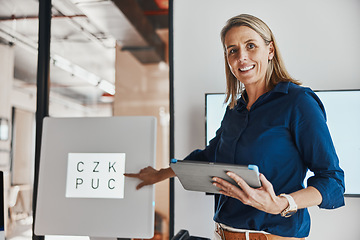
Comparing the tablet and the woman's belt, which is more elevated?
the tablet

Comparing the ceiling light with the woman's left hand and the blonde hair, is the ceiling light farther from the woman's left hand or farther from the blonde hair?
the woman's left hand

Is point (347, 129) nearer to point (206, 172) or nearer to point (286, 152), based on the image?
point (286, 152)

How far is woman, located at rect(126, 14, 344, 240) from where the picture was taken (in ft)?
3.47

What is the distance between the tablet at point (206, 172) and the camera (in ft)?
3.30

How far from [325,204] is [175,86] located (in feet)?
5.47

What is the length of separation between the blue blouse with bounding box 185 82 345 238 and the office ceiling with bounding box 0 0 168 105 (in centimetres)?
165

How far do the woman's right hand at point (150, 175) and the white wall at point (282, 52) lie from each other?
828 millimetres

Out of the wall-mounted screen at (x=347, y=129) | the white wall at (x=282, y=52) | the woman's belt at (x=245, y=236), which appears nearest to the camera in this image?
the woman's belt at (x=245, y=236)

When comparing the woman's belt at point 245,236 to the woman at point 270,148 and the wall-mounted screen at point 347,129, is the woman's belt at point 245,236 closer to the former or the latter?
the woman at point 270,148

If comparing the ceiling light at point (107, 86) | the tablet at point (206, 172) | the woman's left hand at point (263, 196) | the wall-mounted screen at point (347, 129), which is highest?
the ceiling light at point (107, 86)

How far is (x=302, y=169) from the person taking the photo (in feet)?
3.90

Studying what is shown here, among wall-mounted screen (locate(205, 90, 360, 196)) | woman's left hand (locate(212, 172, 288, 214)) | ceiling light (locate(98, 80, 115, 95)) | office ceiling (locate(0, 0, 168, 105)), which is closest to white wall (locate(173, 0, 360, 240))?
wall-mounted screen (locate(205, 90, 360, 196))

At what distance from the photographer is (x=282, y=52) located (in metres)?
2.46

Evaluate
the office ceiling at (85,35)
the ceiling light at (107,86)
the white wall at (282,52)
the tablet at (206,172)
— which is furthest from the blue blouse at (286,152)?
the ceiling light at (107,86)
